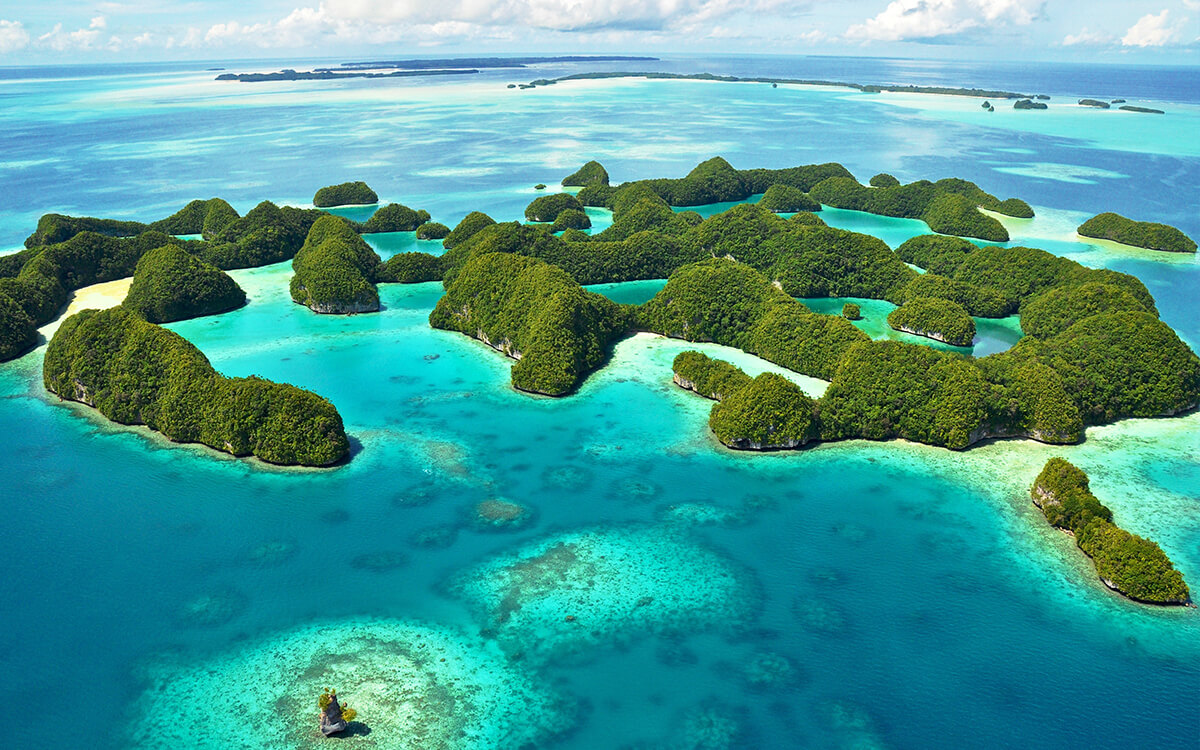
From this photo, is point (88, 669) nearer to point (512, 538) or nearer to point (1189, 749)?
point (512, 538)

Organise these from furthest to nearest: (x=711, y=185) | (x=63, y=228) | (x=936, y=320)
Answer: (x=711, y=185) < (x=63, y=228) < (x=936, y=320)

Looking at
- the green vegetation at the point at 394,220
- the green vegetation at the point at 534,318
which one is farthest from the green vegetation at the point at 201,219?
the green vegetation at the point at 534,318

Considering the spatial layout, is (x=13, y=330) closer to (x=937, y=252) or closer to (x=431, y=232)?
(x=431, y=232)

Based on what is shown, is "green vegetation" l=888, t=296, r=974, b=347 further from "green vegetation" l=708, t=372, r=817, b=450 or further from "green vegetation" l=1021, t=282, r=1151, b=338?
"green vegetation" l=708, t=372, r=817, b=450

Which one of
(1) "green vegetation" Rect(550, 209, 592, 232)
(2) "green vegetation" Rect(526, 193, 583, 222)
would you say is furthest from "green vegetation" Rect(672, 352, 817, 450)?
(2) "green vegetation" Rect(526, 193, 583, 222)

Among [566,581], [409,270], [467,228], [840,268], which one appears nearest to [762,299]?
[840,268]

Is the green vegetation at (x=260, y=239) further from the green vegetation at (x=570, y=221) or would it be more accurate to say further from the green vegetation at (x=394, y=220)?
the green vegetation at (x=570, y=221)

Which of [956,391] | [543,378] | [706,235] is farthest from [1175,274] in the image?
[543,378]
